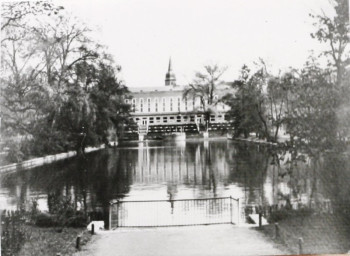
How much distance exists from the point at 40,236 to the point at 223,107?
2198 millimetres

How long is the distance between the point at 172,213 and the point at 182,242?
0.40 meters

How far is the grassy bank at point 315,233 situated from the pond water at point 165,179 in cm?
20

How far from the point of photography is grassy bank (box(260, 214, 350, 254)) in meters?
3.56

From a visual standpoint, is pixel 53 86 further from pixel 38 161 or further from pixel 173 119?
pixel 173 119

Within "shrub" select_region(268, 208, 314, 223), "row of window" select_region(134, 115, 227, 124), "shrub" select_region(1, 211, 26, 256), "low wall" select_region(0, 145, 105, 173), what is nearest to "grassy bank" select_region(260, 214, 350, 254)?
"shrub" select_region(268, 208, 314, 223)

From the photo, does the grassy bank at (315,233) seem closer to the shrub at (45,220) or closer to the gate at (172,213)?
the gate at (172,213)

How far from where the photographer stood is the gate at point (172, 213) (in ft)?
12.5

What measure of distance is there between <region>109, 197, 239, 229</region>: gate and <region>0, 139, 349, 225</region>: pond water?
2.5 inches

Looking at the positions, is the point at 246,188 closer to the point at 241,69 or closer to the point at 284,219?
the point at 284,219

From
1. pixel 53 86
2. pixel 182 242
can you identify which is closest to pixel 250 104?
pixel 182 242

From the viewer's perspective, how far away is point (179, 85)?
413 centimetres

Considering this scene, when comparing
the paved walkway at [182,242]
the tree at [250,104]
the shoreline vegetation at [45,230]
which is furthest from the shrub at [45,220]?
the tree at [250,104]

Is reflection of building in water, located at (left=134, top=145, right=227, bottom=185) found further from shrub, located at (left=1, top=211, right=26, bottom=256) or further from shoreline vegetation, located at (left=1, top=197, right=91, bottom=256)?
shrub, located at (left=1, top=211, right=26, bottom=256)

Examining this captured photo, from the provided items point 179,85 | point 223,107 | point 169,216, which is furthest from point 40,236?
point 223,107
